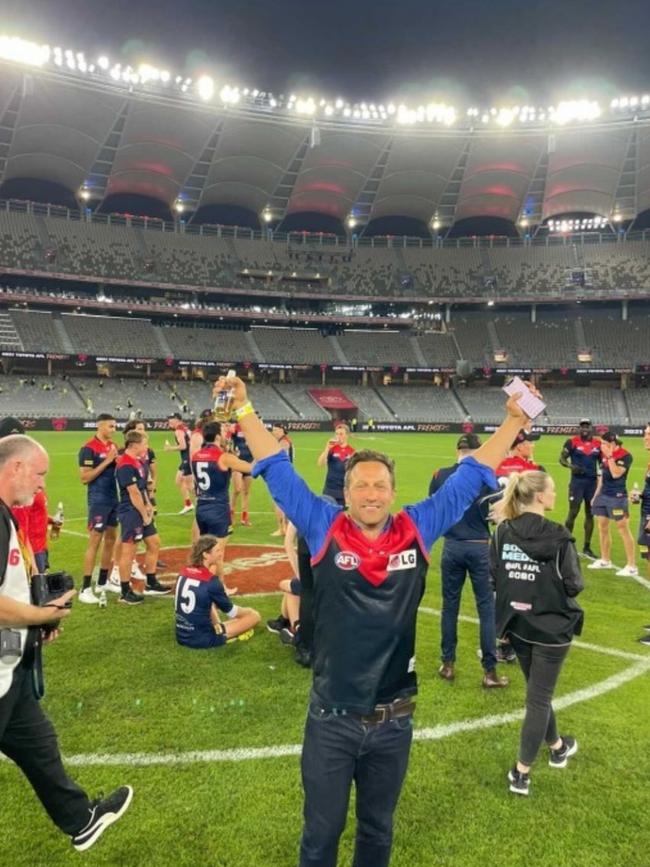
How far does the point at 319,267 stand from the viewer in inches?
2657

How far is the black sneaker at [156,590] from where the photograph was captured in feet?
30.2

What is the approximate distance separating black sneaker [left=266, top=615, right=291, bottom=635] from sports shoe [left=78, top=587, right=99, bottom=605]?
2863 mm

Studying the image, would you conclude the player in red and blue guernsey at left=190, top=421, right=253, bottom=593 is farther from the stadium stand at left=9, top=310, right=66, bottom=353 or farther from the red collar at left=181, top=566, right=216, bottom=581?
the stadium stand at left=9, top=310, right=66, bottom=353

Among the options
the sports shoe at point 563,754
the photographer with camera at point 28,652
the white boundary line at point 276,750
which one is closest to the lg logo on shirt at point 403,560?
the photographer with camera at point 28,652

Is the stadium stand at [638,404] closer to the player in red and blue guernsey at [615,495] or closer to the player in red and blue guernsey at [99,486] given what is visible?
the player in red and blue guernsey at [615,495]

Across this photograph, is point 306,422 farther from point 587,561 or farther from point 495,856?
point 495,856

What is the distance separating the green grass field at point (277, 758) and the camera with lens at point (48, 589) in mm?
1813

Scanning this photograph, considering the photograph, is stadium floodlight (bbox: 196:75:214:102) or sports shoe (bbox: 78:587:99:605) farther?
stadium floodlight (bbox: 196:75:214:102)

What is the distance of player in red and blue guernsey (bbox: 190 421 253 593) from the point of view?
8.76 metres

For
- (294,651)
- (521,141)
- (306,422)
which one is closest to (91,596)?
(294,651)

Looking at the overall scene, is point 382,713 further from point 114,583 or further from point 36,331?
point 36,331

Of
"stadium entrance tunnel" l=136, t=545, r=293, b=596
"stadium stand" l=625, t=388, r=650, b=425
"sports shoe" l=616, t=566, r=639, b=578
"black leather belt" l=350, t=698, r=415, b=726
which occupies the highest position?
"stadium stand" l=625, t=388, r=650, b=425

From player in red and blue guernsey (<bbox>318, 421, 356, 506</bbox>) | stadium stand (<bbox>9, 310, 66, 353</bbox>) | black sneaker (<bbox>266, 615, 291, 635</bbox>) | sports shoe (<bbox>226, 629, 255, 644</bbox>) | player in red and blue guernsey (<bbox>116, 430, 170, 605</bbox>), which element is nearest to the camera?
sports shoe (<bbox>226, 629, 255, 644</bbox>)

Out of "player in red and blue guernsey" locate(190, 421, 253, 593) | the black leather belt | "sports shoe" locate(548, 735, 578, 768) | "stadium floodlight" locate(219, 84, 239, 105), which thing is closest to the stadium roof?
"stadium floodlight" locate(219, 84, 239, 105)
